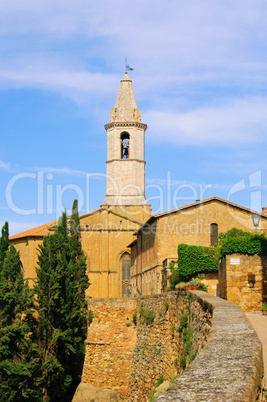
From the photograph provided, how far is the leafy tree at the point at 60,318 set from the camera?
3094 cm

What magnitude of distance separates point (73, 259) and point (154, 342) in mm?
16573

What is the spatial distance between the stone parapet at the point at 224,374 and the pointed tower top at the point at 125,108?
54566mm

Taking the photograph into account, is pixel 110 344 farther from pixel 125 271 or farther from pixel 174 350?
pixel 125 271

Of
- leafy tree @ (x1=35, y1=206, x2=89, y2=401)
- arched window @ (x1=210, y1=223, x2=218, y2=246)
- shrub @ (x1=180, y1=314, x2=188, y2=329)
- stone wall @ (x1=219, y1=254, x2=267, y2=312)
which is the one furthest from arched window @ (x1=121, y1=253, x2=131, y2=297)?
shrub @ (x1=180, y1=314, x2=188, y2=329)

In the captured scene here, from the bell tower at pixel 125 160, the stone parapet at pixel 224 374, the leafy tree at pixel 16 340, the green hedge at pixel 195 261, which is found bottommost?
the leafy tree at pixel 16 340

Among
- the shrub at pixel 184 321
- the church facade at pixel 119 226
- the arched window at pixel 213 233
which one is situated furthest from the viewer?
the church facade at pixel 119 226

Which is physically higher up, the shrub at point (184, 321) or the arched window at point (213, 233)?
the arched window at point (213, 233)

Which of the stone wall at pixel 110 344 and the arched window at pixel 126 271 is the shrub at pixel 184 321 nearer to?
the stone wall at pixel 110 344

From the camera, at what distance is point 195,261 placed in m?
28.7

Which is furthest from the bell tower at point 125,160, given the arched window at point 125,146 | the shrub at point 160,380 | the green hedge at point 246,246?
the shrub at point 160,380

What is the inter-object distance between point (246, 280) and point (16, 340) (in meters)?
16.5

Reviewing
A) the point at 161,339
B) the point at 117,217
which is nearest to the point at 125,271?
the point at 117,217

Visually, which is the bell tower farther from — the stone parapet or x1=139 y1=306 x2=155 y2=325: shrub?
the stone parapet

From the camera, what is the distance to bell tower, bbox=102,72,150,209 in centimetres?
5903
